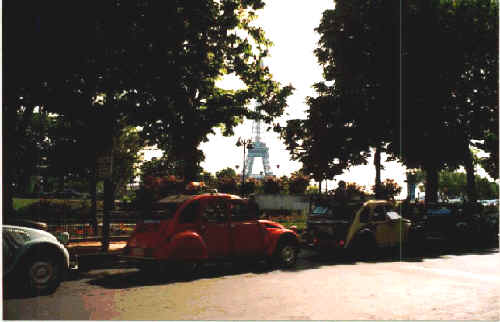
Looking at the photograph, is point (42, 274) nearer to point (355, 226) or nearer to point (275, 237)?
point (275, 237)

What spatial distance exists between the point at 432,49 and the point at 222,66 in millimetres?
11210

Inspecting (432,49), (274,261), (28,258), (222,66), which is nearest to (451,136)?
(432,49)

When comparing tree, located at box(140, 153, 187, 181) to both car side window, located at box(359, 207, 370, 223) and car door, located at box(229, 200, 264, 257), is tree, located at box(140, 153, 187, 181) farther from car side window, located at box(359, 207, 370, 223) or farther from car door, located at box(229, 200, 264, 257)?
car door, located at box(229, 200, 264, 257)

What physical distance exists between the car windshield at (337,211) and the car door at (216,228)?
4.64 meters

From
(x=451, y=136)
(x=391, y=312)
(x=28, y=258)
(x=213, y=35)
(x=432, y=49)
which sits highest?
(x=432, y=49)

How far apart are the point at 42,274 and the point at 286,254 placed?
5.73 m

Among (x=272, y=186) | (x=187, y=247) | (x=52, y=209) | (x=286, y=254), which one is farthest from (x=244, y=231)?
(x=272, y=186)

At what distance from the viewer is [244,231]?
11.5 meters

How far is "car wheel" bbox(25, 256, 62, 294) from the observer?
27.0ft

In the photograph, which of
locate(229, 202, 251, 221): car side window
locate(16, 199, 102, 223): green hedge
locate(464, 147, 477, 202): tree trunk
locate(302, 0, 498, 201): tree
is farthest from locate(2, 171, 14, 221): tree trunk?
locate(464, 147, 477, 202): tree trunk

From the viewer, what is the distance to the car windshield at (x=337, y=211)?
14562 mm

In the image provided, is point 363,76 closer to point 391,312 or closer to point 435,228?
point 435,228

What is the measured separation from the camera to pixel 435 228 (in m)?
19.7

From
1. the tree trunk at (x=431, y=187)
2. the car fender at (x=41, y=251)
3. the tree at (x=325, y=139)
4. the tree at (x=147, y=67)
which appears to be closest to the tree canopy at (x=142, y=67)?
the tree at (x=147, y=67)
